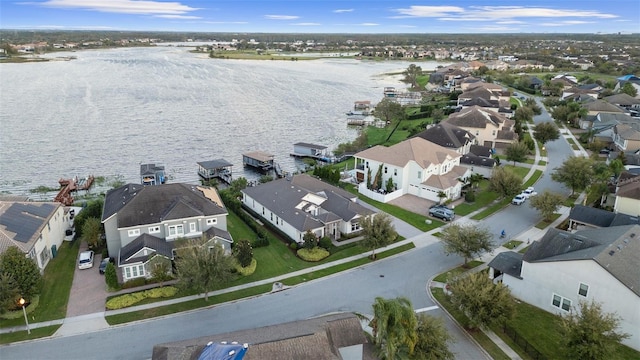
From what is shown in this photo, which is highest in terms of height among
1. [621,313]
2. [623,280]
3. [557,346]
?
[623,280]

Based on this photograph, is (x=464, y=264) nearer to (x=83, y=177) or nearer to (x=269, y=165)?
(x=269, y=165)

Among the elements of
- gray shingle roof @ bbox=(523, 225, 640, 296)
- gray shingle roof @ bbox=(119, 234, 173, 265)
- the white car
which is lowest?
the white car

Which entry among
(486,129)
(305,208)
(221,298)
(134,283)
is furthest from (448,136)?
(134,283)

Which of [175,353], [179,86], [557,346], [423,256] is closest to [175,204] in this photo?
[175,353]

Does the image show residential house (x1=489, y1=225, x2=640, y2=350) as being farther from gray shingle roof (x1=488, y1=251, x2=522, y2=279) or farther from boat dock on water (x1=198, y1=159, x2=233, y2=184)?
boat dock on water (x1=198, y1=159, x2=233, y2=184)

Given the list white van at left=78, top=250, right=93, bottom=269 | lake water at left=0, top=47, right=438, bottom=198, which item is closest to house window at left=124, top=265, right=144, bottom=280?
white van at left=78, top=250, right=93, bottom=269

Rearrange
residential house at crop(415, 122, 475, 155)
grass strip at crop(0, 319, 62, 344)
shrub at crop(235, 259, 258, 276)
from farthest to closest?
residential house at crop(415, 122, 475, 155), shrub at crop(235, 259, 258, 276), grass strip at crop(0, 319, 62, 344)

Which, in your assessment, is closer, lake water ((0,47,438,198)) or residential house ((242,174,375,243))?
residential house ((242,174,375,243))
